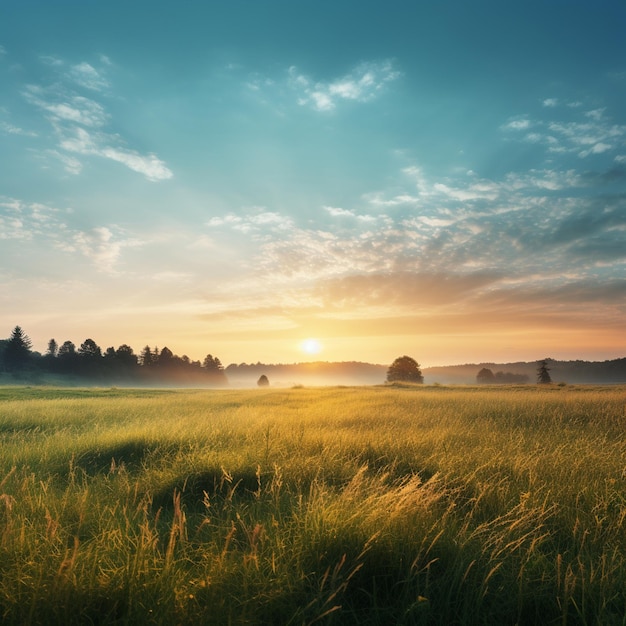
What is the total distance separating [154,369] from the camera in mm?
109250

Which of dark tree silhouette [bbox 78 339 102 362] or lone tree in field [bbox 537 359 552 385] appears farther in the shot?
dark tree silhouette [bbox 78 339 102 362]

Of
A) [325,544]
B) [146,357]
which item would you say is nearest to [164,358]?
[146,357]

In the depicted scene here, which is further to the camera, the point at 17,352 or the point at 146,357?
the point at 146,357

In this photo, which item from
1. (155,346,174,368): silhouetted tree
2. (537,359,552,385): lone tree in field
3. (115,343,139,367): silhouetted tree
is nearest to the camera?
(537,359,552,385): lone tree in field

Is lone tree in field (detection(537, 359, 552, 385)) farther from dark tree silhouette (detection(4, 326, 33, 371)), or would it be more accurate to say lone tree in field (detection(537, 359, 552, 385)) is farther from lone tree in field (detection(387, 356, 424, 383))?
dark tree silhouette (detection(4, 326, 33, 371))

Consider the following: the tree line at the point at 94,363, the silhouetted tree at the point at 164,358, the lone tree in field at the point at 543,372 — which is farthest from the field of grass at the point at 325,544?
the silhouetted tree at the point at 164,358

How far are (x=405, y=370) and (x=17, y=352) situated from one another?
79236mm

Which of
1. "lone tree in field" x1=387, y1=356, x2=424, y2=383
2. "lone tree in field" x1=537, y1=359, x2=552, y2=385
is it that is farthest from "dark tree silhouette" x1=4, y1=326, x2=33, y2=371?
"lone tree in field" x1=537, y1=359, x2=552, y2=385

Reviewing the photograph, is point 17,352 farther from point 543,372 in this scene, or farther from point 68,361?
point 543,372

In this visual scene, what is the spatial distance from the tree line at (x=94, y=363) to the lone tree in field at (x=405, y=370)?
6099cm

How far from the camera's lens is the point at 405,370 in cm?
8256

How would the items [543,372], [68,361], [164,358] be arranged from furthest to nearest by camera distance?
[164,358] → [68,361] → [543,372]

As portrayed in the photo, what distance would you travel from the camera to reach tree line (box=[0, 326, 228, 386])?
83.4m

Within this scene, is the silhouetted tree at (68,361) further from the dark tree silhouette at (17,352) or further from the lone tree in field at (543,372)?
the lone tree in field at (543,372)
